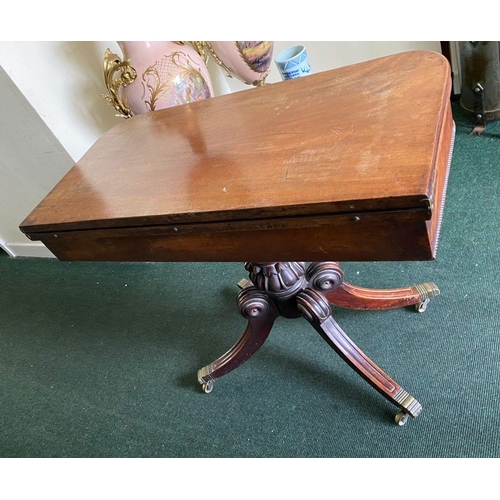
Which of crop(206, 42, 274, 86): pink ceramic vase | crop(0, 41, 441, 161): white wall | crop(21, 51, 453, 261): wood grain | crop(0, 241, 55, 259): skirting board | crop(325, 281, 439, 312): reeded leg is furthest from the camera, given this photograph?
crop(0, 241, 55, 259): skirting board

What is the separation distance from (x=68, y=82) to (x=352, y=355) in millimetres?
1199

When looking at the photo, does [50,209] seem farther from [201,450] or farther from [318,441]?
[318,441]

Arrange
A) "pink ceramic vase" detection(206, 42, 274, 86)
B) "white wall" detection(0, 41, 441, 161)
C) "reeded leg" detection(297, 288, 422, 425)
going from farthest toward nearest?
"pink ceramic vase" detection(206, 42, 274, 86), "white wall" detection(0, 41, 441, 161), "reeded leg" detection(297, 288, 422, 425)

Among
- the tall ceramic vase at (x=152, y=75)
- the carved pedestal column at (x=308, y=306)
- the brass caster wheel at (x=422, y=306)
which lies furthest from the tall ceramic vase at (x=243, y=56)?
the brass caster wheel at (x=422, y=306)

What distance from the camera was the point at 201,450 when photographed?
108 cm

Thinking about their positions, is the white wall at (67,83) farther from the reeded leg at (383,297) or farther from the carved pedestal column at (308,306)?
the reeded leg at (383,297)

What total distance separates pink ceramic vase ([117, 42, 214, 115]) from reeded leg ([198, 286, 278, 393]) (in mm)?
Result: 665

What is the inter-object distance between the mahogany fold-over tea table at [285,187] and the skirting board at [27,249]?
40.3 inches

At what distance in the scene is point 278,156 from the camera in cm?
74

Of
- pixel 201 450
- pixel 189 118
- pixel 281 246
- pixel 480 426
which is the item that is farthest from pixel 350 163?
pixel 201 450

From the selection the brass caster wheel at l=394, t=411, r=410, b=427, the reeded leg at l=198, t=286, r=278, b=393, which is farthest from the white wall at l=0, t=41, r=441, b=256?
the brass caster wheel at l=394, t=411, r=410, b=427

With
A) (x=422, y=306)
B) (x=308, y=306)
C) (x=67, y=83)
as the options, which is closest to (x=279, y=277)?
(x=308, y=306)

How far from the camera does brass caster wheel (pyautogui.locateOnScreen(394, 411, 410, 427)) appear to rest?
3.21ft

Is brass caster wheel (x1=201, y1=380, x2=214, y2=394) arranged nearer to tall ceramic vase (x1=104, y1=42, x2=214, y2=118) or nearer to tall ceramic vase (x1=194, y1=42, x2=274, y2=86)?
tall ceramic vase (x1=104, y1=42, x2=214, y2=118)
